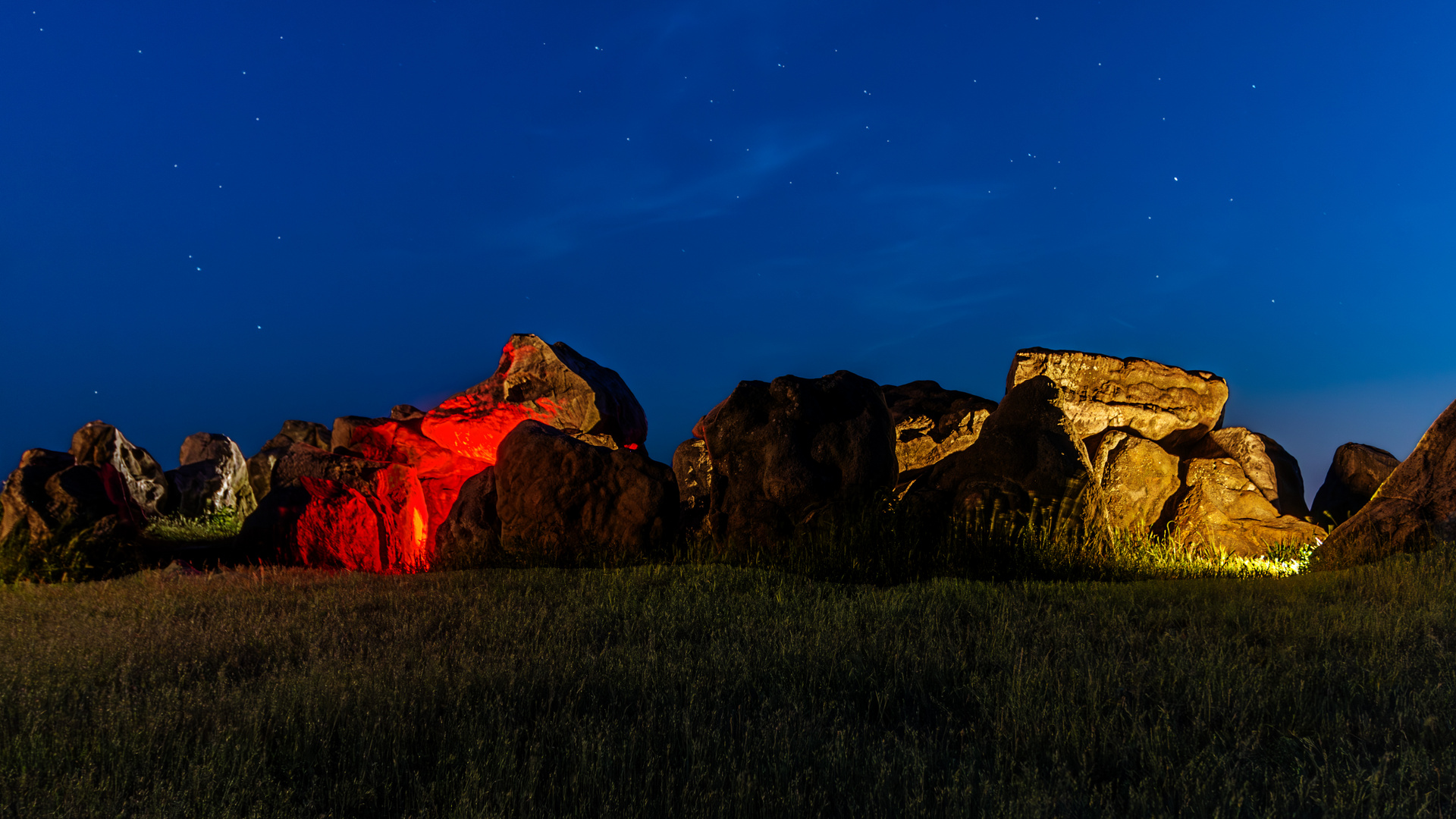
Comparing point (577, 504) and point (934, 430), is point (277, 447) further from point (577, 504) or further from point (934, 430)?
point (934, 430)

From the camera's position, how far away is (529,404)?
11867 mm

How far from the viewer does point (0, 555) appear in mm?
9539

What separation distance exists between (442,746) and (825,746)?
1675mm

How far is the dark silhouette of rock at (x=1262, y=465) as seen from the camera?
1359cm

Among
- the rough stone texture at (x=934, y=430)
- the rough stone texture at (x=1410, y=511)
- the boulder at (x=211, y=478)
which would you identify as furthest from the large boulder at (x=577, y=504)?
the boulder at (x=211, y=478)

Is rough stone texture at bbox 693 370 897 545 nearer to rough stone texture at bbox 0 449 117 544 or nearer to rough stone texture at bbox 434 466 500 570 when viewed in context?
rough stone texture at bbox 434 466 500 570

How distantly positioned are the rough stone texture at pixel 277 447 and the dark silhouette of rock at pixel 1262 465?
21537mm

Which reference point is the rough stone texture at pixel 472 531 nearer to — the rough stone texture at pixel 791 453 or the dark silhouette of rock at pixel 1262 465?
the rough stone texture at pixel 791 453

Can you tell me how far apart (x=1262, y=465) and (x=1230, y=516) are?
1.35 m

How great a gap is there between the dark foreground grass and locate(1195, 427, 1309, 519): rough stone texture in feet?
24.6

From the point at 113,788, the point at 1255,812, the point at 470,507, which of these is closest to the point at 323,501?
the point at 470,507

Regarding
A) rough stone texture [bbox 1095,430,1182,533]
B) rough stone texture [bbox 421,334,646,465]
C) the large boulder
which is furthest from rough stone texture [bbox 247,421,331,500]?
rough stone texture [bbox 1095,430,1182,533]

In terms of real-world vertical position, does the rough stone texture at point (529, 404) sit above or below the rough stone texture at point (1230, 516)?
above

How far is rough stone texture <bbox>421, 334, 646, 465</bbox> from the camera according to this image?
11.7m
